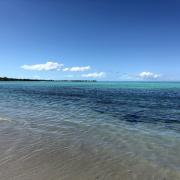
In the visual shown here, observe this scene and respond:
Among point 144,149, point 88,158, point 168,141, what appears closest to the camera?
point 88,158

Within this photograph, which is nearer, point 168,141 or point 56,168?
point 56,168

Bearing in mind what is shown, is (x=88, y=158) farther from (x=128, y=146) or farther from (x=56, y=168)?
(x=128, y=146)

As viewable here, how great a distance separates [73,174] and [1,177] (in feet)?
5.85

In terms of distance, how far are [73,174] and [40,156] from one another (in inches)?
61.8

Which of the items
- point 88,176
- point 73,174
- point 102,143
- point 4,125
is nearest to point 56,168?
point 73,174

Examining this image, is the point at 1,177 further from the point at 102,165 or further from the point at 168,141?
the point at 168,141

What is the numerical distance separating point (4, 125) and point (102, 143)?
560 cm

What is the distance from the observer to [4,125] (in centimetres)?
946

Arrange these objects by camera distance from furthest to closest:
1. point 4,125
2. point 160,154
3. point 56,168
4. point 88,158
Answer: point 4,125, point 160,154, point 88,158, point 56,168

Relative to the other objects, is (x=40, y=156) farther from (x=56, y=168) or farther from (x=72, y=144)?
(x=72, y=144)

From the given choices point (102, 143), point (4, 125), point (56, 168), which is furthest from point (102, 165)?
point (4, 125)

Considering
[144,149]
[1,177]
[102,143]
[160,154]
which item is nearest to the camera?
[1,177]

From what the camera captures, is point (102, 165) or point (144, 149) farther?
point (144, 149)

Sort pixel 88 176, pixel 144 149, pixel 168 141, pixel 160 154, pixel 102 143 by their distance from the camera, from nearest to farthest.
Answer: pixel 88 176 → pixel 160 154 → pixel 144 149 → pixel 102 143 → pixel 168 141
